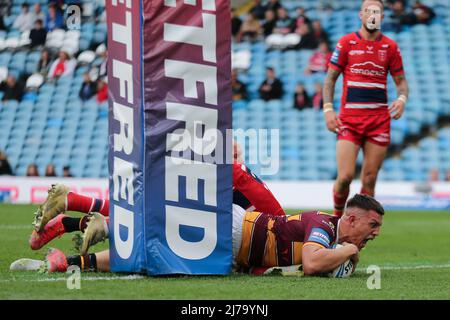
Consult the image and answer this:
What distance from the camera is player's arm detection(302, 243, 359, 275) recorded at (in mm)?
6164

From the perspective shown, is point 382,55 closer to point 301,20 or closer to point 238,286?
point 238,286

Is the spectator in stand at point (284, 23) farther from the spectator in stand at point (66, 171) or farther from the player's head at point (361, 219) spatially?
the player's head at point (361, 219)

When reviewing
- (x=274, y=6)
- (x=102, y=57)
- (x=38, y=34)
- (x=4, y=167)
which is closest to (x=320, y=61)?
(x=274, y=6)

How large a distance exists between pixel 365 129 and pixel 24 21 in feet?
50.2

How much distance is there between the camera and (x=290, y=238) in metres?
6.47

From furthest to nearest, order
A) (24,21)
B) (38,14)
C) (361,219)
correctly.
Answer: (24,21)
(38,14)
(361,219)

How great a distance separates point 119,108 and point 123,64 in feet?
0.94

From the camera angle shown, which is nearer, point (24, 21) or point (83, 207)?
point (83, 207)

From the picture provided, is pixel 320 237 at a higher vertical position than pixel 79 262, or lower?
higher

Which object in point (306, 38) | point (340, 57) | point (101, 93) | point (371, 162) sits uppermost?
point (306, 38)

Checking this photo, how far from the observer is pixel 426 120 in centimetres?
2108

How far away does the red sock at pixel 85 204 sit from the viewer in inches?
270

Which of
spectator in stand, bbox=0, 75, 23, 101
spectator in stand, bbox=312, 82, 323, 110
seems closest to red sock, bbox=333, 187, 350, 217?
spectator in stand, bbox=312, 82, 323, 110

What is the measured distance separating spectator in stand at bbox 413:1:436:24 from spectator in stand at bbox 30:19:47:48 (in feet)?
29.9
